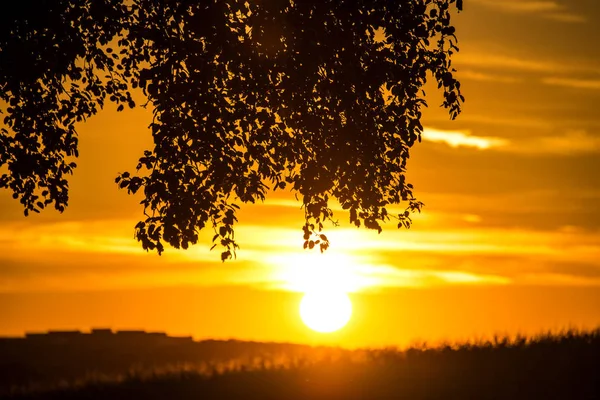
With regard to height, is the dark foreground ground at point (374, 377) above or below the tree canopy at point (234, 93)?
below

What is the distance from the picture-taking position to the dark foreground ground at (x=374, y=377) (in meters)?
15.6

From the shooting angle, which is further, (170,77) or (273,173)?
(273,173)

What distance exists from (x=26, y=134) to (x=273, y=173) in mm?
4502

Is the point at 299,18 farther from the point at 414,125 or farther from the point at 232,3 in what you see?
the point at 414,125

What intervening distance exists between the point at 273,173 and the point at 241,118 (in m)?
1.32

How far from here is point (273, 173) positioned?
1994 cm

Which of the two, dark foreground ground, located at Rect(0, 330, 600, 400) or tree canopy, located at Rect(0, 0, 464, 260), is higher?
tree canopy, located at Rect(0, 0, 464, 260)

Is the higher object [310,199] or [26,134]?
[26,134]

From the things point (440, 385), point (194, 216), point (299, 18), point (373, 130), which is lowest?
point (440, 385)

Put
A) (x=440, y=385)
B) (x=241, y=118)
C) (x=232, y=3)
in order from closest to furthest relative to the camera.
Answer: (x=440, y=385) < (x=232, y=3) < (x=241, y=118)

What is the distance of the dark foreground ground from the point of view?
15562mm

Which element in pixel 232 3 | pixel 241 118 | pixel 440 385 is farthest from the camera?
pixel 241 118

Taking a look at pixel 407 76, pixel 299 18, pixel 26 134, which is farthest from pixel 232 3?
pixel 26 134

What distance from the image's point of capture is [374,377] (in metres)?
15.9
